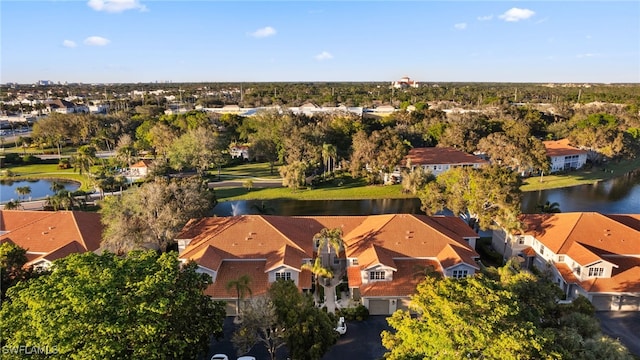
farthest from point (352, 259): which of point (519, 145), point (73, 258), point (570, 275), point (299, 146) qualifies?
point (519, 145)

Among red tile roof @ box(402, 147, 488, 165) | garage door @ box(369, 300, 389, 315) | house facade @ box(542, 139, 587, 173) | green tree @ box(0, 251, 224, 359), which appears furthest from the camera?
house facade @ box(542, 139, 587, 173)

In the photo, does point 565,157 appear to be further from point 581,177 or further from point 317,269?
point 317,269

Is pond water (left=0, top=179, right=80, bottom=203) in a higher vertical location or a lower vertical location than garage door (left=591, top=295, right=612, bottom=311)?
lower

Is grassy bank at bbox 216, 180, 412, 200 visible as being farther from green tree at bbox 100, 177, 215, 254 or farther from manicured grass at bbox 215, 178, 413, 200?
green tree at bbox 100, 177, 215, 254

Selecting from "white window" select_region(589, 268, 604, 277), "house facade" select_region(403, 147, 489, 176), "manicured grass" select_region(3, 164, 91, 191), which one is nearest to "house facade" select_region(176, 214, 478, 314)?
"white window" select_region(589, 268, 604, 277)

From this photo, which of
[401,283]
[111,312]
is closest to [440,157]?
[401,283]
